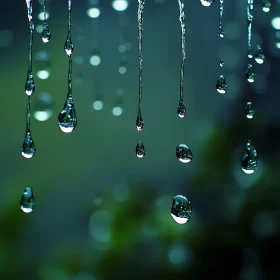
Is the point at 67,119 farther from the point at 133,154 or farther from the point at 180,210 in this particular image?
the point at 133,154

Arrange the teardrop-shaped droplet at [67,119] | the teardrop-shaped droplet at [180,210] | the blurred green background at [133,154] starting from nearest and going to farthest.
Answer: the teardrop-shaped droplet at [67,119], the teardrop-shaped droplet at [180,210], the blurred green background at [133,154]

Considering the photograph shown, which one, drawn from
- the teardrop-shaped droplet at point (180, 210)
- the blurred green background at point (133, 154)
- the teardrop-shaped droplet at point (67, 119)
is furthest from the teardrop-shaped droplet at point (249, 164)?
the blurred green background at point (133, 154)

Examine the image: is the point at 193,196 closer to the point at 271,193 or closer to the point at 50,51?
the point at 271,193

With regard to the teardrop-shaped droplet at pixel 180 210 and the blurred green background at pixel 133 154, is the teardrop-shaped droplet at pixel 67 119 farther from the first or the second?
the blurred green background at pixel 133 154

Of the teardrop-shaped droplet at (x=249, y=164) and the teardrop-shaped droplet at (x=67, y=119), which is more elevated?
the teardrop-shaped droplet at (x=67, y=119)

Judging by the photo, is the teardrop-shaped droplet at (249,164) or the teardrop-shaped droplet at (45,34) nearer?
the teardrop-shaped droplet at (45,34)

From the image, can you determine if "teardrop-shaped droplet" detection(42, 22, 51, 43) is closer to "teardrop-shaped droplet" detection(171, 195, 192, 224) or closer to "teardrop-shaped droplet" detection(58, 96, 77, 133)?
"teardrop-shaped droplet" detection(58, 96, 77, 133)

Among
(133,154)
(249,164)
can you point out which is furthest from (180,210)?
(133,154)

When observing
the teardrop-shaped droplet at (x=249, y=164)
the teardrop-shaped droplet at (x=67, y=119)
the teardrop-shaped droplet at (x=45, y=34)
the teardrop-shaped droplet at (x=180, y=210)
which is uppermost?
the teardrop-shaped droplet at (x=45, y=34)
